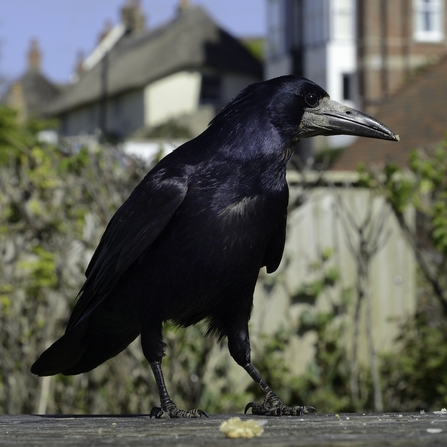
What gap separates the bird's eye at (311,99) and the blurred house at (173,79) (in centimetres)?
3657

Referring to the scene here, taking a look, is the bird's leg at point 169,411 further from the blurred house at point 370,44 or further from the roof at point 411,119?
the blurred house at point 370,44

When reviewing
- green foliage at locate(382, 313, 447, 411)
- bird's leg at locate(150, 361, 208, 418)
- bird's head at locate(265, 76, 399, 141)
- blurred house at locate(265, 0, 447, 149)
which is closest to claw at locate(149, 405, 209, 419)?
bird's leg at locate(150, 361, 208, 418)

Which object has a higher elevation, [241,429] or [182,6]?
[182,6]

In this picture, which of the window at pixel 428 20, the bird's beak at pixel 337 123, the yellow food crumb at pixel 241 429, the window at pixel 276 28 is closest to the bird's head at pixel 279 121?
the bird's beak at pixel 337 123

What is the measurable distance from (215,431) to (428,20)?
3082cm

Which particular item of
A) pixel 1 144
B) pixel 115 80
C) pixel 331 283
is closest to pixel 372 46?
pixel 1 144

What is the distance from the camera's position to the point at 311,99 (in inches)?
175

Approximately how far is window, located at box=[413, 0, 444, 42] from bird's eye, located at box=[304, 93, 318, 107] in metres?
28.8

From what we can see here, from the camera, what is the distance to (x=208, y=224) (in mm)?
4020

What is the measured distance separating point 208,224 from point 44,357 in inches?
41.8

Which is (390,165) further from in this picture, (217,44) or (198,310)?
(217,44)

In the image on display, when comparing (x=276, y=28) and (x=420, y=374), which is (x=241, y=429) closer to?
(x=420, y=374)

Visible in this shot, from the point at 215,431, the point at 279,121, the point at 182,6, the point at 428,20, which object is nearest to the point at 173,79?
the point at 182,6

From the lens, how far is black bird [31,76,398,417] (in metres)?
4.05
